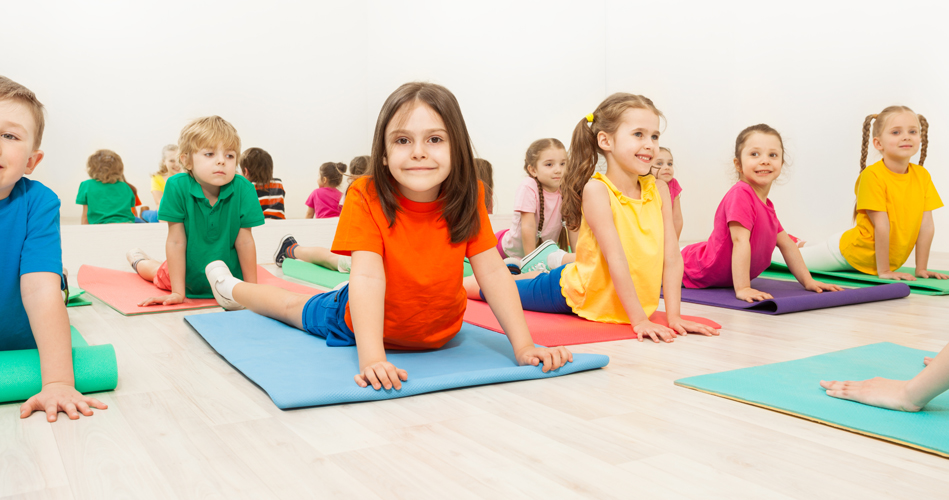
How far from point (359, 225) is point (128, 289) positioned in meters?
2.01

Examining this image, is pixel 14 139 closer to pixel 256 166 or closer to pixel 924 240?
pixel 924 240

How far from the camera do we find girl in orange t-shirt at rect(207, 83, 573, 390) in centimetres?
155

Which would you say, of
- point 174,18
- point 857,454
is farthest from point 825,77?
point 174,18

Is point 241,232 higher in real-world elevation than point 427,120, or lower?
lower

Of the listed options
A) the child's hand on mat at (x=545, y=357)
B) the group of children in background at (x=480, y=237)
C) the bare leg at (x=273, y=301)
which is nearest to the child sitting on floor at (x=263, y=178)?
the group of children in background at (x=480, y=237)

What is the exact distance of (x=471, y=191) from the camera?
1.68 m

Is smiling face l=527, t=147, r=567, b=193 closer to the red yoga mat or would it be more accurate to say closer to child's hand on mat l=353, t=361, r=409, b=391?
the red yoga mat

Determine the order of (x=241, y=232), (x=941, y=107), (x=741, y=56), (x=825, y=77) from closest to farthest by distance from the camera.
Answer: (x=241, y=232) < (x=941, y=107) < (x=825, y=77) < (x=741, y=56)

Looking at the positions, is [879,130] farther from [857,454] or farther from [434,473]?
[434,473]

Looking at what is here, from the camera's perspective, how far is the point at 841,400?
135cm

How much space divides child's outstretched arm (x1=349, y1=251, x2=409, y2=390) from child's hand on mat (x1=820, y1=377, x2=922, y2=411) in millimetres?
892

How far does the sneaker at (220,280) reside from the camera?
2.52 m

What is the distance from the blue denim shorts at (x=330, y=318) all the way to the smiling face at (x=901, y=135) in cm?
298

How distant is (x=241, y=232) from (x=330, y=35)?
18.0ft
